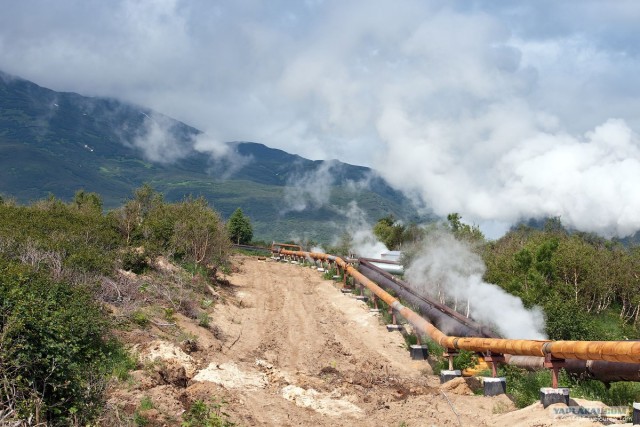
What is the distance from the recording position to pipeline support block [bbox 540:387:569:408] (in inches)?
301

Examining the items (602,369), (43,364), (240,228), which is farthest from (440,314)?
(240,228)

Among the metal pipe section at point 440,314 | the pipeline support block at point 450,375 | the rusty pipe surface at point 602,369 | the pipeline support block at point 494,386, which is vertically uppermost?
the rusty pipe surface at point 602,369

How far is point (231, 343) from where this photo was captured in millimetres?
14023

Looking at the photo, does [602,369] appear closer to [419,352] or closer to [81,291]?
[419,352]

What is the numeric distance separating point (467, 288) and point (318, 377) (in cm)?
905

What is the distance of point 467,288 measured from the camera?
1889 cm

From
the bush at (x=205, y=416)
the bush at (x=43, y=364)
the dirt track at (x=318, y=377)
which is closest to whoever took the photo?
the bush at (x=43, y=364)

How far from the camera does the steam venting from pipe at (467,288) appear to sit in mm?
14523

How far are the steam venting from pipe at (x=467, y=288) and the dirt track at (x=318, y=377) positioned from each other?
2.71m

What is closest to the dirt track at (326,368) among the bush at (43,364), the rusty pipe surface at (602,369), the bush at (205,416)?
the bush at (205,416)

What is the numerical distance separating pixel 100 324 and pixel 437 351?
7.79 m

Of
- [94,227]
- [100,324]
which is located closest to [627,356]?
[100,324]

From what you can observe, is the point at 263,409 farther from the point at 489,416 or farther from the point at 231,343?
the point at 231,343

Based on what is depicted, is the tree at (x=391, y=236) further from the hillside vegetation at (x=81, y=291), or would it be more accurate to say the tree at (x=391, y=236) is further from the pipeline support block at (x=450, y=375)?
the pipeline support block at (x=450, y=375)
